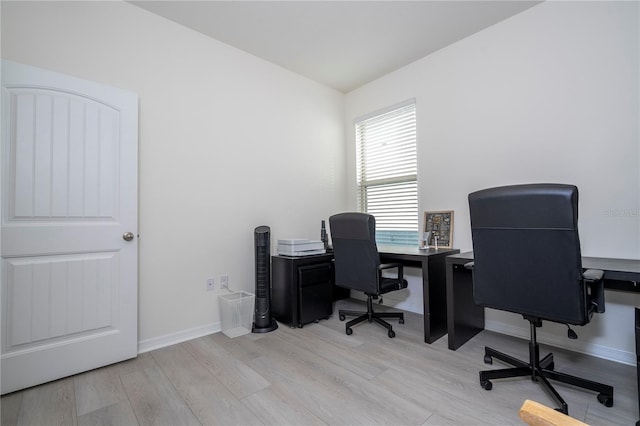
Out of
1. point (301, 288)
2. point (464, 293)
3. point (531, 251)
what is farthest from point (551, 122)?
point (301, 288)

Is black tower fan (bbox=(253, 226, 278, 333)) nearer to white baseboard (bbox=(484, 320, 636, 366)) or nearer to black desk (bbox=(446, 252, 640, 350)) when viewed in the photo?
black desk (bbox=(446, 252, 640, 350))

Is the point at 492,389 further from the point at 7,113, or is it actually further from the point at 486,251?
the point at 7,113

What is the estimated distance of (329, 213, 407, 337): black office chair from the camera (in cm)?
247

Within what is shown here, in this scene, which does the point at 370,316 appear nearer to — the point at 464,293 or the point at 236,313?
the point at 464,293

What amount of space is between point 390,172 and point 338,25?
166cm

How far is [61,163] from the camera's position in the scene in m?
1.96

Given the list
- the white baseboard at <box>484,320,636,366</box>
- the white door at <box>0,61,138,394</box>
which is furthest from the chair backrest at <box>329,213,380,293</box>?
the white door at <box>0,61,138,394</box>

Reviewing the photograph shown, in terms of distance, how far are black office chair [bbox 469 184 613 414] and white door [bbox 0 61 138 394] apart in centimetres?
239

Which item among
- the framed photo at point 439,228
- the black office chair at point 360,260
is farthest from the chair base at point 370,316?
the framed photo at point 439,228

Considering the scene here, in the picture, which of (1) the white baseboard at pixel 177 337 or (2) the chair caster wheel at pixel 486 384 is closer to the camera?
(2) the chair caster wheel at pixel 486 384

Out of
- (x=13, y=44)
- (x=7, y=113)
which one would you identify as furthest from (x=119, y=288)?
(x=13, y=44)

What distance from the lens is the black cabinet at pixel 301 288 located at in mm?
2797

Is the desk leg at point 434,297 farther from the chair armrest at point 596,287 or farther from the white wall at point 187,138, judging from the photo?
the white wall at point 187,138

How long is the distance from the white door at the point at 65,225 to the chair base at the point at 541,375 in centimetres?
241
